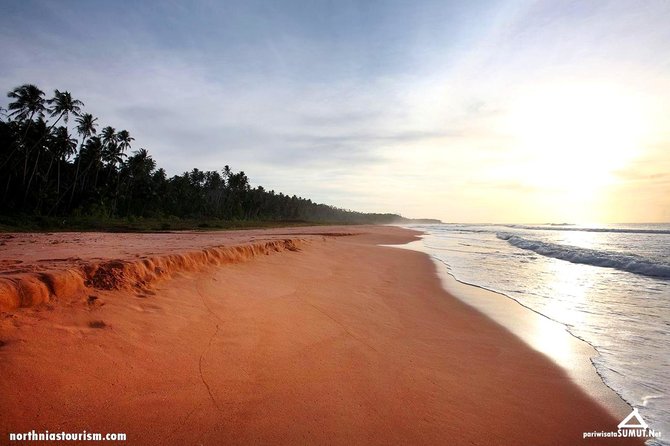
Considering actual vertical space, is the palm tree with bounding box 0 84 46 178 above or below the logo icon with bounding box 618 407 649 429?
above

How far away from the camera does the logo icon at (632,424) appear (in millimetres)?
3441

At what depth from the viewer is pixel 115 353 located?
3529 millimetres

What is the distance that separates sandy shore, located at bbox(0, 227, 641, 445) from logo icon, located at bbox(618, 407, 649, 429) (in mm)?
101

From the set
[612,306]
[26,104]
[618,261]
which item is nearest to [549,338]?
[612,306]

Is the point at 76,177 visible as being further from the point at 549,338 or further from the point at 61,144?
the point at 549,338

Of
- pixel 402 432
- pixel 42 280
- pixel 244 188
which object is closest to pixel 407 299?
pixel 402 432

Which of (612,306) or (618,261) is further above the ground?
(618,261)

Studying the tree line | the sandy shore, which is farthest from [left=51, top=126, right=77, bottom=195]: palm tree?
the sandy shore

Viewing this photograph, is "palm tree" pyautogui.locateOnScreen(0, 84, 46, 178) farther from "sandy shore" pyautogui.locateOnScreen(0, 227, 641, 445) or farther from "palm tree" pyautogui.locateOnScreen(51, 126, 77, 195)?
"sandy shore" pyautogui.locateOnScreen(0, 227, 641, 445)

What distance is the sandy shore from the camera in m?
2.88

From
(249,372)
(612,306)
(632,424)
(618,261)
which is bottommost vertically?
(632,424)

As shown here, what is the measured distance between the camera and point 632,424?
3.49 metres

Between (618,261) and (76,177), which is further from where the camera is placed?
(76,177)

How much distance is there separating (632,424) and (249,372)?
4.07 meters
